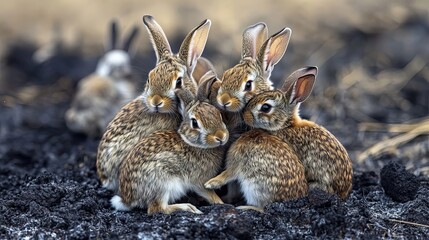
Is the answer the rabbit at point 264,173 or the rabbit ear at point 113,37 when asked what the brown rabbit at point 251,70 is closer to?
the rabbit at point 264,173

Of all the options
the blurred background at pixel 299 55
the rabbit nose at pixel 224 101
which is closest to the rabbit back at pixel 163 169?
the rabbit nose at pixel 224 101

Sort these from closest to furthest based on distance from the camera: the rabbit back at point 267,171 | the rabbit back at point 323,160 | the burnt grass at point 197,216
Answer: the burnt grass at point 197,216
the rabbit back at point 267,171
the rabbit back at point 323,160

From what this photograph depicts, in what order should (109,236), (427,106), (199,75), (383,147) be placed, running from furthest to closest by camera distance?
(427,106) < (383,147) < (199,75) < (109,236)

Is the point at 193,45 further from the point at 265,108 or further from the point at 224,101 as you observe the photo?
the point at 265,108

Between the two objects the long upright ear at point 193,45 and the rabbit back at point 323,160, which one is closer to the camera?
the rabbit back at point 323,160

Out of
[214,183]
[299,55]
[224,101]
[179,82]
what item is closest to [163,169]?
[214,183]

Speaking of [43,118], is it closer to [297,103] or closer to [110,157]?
[110,157]

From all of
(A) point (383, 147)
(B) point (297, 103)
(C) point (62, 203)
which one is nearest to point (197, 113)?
(B) point (297, 103)
